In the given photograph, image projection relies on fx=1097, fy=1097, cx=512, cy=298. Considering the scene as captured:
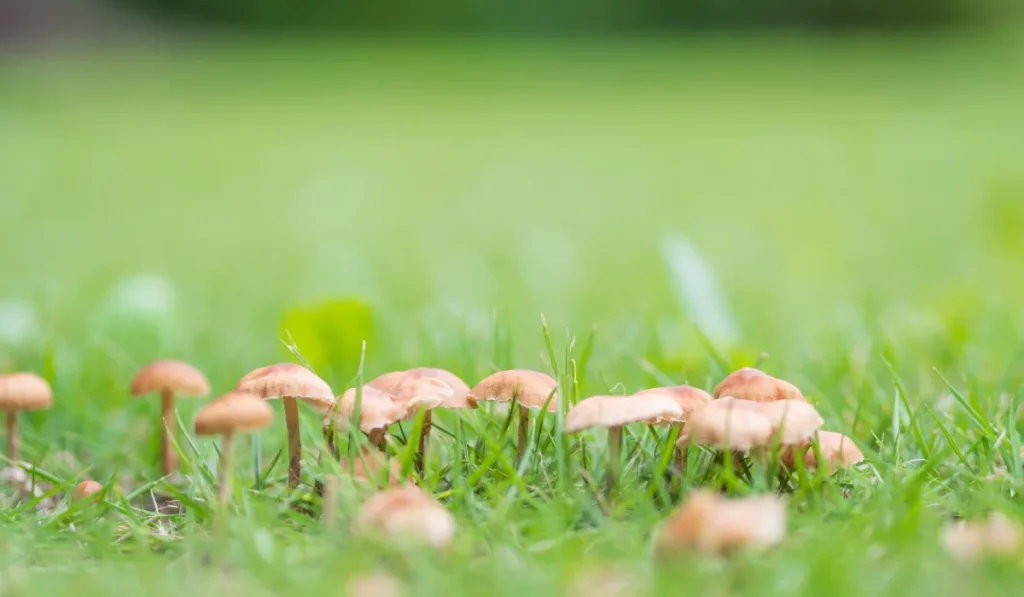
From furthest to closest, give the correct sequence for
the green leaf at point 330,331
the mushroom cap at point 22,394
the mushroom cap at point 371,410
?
the green leaf at point 330,331 < the mushroom cap at point 22,394 < the mushroom cap at point 371,410

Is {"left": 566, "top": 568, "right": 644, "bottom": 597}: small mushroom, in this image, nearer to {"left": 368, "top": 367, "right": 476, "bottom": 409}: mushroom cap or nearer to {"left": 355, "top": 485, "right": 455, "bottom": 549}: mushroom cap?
{"left": 355, "top": 485, "right": 455, "bottom": 549}: mushroom cap

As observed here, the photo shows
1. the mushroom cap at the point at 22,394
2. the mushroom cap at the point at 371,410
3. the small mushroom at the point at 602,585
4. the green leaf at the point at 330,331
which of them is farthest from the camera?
the green leaf at the point at 330,331

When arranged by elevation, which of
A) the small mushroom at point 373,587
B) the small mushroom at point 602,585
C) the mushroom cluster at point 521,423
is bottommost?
the small mushroom at point 602,585

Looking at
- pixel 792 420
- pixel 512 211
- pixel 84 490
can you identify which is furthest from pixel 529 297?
pixel 512 211

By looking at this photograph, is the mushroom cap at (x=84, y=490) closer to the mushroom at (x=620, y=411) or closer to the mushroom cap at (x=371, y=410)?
the mushroom cap at (x=371, y=410)

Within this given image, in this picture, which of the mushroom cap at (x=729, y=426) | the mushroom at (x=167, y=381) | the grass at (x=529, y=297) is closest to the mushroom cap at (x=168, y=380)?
the mushroom at (x=167, y=381)

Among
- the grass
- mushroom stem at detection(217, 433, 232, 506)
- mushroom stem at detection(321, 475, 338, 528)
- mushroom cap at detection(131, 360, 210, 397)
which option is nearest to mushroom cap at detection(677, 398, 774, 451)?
the grass

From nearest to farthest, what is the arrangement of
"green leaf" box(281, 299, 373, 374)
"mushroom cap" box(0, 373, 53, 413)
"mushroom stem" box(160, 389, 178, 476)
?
"mushroom cap" box(0, 373, 53, 413), "mushroom stem" box(160, 389, 178, 476), "green leaf" box(281, 299, 373, 374)

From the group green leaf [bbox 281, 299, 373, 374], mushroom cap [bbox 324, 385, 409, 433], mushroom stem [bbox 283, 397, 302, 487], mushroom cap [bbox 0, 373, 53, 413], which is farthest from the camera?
green leaf [bbox 281, 299, 373, 374]
